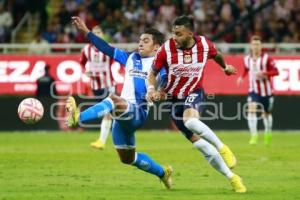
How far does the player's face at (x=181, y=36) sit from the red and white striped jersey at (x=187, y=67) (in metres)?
0.09

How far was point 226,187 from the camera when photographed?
12.8m

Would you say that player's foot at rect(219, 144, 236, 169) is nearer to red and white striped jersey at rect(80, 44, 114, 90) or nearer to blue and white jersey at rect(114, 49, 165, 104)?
blue and white jersey at rect(114, 49, 165, 104)

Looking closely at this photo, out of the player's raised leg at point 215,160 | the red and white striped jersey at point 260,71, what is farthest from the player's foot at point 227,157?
the red and white striped jersey at point 260,71

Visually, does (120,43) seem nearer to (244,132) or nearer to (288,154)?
(244,132)

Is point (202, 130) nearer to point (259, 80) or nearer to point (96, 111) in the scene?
point (96, 111)

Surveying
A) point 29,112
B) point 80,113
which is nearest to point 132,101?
point 80,113

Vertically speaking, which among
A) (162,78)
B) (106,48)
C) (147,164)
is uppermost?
(106,48)

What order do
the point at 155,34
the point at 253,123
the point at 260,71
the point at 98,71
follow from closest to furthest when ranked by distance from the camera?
1. the point at 155,34
2. the point at 98,71
3. the point at 253,123
4. the point at 260,71

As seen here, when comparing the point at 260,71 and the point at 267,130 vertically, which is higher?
the point at 260,71

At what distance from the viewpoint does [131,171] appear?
50.9 ft

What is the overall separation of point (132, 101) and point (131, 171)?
3.61 metres

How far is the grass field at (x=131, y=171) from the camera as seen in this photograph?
39.2 feet

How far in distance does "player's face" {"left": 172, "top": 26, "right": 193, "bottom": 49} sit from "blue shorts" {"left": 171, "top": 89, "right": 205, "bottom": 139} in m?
0.71

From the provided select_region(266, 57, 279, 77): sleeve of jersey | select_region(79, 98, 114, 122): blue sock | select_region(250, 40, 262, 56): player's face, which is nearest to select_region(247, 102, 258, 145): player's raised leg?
select_region(266, 57, 279, 77): sleeve of jersey
